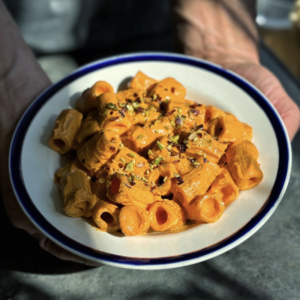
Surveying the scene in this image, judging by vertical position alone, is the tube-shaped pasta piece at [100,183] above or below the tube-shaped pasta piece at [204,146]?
above

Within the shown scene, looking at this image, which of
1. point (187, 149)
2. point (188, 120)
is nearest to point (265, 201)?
point (187, 149)

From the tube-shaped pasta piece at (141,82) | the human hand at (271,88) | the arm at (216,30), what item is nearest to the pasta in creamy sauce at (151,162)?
the tube-shaped pasta piece at (141,82)

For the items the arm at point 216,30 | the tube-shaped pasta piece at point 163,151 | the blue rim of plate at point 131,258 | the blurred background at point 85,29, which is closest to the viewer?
the blue rim of plate at point 131,258

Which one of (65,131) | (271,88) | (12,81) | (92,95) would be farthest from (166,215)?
(12,81)

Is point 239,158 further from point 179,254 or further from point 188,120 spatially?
point 179,254

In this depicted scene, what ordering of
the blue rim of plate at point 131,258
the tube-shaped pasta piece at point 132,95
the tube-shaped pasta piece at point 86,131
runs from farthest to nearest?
the tube-shaped pasta piece at point 132,95 < the tube-shaped pasta piece at point 86,131 < the blue rim of plate at point 131,258

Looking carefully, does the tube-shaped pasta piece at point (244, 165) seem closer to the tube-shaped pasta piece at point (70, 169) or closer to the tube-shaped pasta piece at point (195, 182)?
the tube-shaped pasta piece at point (195, 182)

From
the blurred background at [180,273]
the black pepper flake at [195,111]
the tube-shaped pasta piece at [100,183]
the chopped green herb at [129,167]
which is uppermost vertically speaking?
the chopped green herb at [129,167]
